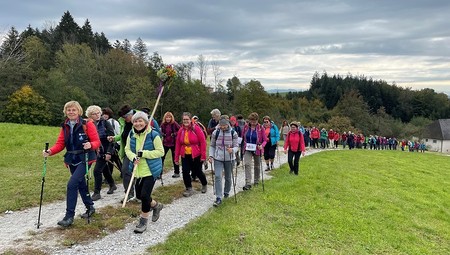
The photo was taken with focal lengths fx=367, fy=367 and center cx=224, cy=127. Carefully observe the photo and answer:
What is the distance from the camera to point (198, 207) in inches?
378

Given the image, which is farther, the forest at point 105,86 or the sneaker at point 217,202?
the forest at point 105,86

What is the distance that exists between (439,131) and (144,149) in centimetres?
9409

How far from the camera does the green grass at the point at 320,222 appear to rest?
720 cm

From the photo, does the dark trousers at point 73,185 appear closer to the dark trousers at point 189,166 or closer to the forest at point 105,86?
the dark trousers at point 189,166

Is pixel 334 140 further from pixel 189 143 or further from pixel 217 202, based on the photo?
pixel 217 202

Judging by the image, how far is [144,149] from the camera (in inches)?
289

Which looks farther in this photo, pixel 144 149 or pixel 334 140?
pixel 334 140

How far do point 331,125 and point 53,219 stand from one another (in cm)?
6864

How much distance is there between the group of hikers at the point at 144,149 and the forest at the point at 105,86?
3929cm

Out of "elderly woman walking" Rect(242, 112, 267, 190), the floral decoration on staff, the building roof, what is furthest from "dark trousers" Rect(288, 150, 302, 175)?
the building roof

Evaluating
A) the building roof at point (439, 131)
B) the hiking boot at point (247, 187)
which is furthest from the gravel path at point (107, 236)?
the building roof at point (439, 131)

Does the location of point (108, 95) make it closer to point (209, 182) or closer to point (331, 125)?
point (331, 125)

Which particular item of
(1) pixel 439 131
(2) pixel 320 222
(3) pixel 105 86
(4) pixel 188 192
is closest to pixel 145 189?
(4) pixel 188 192

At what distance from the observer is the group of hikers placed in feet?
24.1
